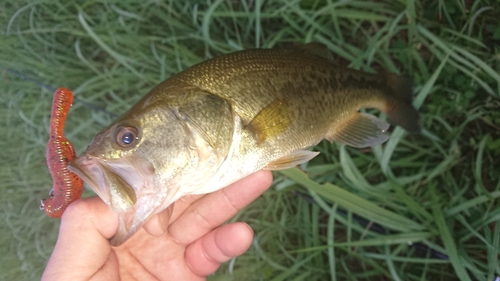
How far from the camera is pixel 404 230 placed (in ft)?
5.29

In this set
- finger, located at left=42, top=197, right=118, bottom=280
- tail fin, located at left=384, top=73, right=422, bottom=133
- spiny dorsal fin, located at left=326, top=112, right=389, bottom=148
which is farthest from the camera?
tail fin, located at left=384, top=73, right=422, bottom=133

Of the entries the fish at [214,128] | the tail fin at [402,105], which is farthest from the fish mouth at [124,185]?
the tail fin at [402,105]

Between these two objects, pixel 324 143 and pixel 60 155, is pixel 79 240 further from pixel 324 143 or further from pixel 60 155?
pixel 324 143

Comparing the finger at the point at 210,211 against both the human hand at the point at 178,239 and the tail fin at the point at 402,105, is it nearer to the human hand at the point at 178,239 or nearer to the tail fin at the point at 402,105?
the human hand at the point at 178,239

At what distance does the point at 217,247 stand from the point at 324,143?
0.81 meters

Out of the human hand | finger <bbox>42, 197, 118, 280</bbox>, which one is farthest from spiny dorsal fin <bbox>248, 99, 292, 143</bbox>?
finger <bbox>42, 197, 118, 280</bbox>

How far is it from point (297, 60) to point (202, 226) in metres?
0.61

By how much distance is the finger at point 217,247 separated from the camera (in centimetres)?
113

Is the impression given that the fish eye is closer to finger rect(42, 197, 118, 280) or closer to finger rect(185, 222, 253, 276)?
finger rect(42, 197, 118, 280)

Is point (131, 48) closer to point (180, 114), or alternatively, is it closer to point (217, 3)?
point (217, 3)

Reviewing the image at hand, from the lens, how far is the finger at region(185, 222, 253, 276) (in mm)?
1129

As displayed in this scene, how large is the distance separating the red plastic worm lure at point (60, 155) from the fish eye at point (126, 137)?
21 centimetres

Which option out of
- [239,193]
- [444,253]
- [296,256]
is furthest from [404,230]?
[239,193]

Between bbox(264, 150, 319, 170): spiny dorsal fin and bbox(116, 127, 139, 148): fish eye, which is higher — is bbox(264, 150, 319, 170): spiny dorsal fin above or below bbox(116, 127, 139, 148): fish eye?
below
